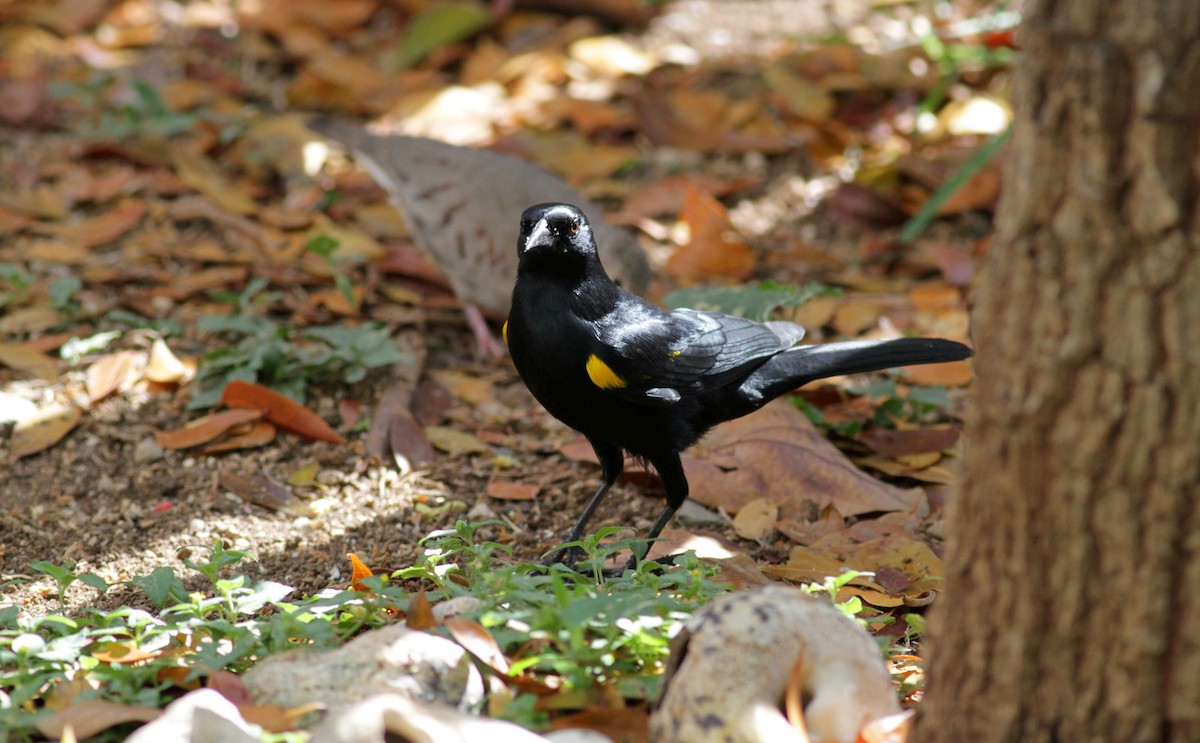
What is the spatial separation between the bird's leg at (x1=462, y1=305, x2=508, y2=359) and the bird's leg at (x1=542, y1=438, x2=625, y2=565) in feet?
4.85

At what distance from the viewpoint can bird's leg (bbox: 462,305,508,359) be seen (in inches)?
215

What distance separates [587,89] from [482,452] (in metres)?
3.34

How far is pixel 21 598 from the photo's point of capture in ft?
11.4

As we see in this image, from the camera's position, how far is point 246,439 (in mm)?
4539

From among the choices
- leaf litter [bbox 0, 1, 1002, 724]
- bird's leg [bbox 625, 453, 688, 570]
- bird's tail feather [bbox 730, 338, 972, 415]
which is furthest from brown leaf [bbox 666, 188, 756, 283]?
bird's leg [bbox 625, 453, 688, 570]

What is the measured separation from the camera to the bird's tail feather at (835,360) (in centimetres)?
388

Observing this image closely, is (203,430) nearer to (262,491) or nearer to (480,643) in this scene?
(262,491)

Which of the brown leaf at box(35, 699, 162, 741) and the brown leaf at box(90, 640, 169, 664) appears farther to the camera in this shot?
the brown leaf at box(90, 640, 169, 664)

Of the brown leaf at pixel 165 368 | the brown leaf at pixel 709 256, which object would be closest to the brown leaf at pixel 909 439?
the brown leaf at pixel 709 256

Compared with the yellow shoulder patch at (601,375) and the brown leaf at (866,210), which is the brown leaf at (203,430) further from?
the brown leaf at (866,210)

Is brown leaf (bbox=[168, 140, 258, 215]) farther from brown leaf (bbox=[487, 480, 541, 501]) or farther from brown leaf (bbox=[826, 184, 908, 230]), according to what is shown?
brown leaf (bbox=[826, 184, 908, 230])

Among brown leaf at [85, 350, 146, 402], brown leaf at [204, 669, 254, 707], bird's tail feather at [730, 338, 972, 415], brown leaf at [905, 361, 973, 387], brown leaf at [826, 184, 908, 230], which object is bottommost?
brown leaf at [204, 669, 254, 707]

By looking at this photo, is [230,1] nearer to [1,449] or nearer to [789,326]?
[1,449]

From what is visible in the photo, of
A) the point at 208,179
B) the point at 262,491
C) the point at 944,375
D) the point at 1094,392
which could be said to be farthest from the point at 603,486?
the point at 208,179
